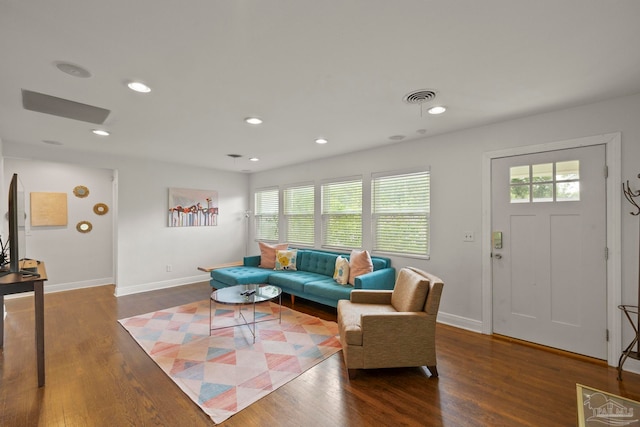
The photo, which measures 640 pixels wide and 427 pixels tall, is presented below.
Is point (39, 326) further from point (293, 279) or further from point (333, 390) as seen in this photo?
point (293, 279)

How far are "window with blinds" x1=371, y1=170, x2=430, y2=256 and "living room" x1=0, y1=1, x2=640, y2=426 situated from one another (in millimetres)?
134

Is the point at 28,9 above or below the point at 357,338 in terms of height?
above

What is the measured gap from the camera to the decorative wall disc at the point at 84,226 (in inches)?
217

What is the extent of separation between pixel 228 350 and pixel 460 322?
276cm

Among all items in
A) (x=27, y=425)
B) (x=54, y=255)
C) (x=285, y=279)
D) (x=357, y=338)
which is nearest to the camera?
(x=27, y=425)

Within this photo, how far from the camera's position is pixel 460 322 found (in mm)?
3570

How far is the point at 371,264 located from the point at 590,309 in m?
2.27

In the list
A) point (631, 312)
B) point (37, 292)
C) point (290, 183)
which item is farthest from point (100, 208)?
point (631, 312)

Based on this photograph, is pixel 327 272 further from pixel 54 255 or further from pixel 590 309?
pixel 54 255

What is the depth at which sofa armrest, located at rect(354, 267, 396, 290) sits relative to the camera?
11.5 ft

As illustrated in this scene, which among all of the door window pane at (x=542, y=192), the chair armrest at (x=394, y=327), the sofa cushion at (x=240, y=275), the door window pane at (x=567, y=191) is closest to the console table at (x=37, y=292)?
the sofa cushion at (x=240, y=275)

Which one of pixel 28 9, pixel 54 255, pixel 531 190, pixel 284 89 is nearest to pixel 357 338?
pixel 284 89

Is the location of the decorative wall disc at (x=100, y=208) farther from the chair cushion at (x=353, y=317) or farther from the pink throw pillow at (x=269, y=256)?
the chair cushion at (x=353, y=317)

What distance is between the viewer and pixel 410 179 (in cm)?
411
